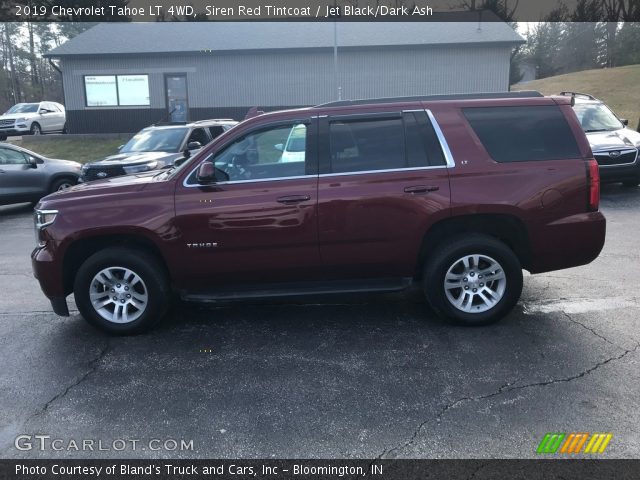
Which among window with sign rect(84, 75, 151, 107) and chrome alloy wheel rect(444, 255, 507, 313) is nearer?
chrome alloy wheel rect(444, 255, 507, 313)

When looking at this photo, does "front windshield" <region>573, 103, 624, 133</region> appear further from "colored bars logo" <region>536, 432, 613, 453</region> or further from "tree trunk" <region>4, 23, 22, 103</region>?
"tree trunk" <region>4, 23, 22, 103</region>

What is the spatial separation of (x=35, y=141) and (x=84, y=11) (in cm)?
1087

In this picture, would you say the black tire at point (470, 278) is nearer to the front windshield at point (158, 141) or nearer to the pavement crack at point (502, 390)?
the pavement crack at point (502, 390)

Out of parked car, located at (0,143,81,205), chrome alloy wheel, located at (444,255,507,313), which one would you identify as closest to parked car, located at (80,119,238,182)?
parked car, located at (0,143,81,205)

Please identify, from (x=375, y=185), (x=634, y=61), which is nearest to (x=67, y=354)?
(x=375, y=185)

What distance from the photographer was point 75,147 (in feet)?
74.4

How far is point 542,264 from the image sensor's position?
16.5 ft

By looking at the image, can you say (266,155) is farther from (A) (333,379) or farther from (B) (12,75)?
(B) (12,75)

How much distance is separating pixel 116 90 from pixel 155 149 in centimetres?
1444

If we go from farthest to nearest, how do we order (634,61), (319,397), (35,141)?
(634,61) < (35,141) < (319,397)

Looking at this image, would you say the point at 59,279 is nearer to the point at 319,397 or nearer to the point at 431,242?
the point at 319,397

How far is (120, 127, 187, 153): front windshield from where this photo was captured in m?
11.8

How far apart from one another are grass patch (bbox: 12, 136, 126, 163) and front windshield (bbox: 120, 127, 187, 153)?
30.0 ft

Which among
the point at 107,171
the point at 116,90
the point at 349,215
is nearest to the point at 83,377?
the point at 349,215
